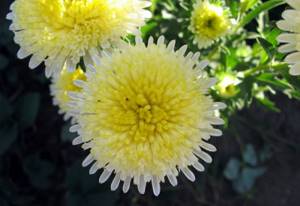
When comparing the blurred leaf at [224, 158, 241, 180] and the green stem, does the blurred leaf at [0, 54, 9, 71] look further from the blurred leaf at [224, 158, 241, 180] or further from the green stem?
the green stem

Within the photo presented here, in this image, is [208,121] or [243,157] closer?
[208,121]

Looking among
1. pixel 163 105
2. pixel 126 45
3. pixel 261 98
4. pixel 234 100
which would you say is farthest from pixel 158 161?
pixel 261 98

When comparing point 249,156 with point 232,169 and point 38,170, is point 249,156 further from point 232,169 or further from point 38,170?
point 38,170

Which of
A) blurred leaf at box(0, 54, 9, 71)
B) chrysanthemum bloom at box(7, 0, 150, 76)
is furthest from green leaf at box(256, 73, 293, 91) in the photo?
blurred leaf at box(0, 54, 9, 71)

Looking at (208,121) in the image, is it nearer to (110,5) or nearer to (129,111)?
(129,111)

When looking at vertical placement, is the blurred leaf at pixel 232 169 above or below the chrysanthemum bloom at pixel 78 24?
below

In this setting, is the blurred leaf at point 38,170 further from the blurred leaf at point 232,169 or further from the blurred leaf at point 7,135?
the blurred leaf at point 232,169

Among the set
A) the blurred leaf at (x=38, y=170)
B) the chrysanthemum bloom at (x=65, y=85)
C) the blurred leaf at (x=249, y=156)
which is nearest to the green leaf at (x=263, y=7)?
the chrysanthemum bloom at (x=65, y=85)
